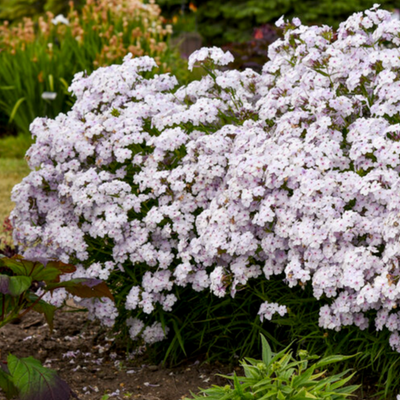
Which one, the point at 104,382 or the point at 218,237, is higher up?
the point at 218,237

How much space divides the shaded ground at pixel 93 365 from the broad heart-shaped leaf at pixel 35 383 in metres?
0.62

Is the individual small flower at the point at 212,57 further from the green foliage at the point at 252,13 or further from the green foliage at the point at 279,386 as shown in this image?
the green foliage at the point at 252,13

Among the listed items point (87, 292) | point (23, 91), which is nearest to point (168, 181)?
point (87, 292)

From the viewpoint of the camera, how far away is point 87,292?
279 centimetres

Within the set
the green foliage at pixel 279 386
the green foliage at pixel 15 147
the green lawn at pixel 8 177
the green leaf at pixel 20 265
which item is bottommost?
the green foliage at pixel 15 147

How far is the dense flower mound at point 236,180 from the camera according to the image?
9.05ft

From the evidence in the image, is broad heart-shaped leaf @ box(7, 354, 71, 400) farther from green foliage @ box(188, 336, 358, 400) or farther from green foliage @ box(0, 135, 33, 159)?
green foliage @ box(0, 135, 33, 159)

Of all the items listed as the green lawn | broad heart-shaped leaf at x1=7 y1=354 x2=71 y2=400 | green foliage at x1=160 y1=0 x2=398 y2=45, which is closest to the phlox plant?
broad heart-shaped leaf at x1=7 y1=354 x2=71 y2=400

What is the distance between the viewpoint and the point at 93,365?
3467mm

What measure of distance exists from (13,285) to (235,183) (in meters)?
1.05

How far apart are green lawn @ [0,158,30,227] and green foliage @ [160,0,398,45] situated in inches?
285

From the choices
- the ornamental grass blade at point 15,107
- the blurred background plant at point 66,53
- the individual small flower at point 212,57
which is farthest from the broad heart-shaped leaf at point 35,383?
the ornamental grass blade at point 15,107

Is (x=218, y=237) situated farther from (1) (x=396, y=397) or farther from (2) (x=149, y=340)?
(1) (x=396, y=397)

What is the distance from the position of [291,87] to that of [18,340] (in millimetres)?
2019
